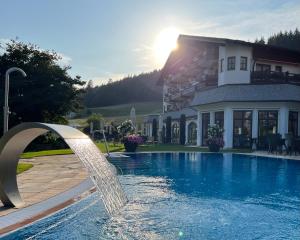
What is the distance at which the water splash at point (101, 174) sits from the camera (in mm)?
6496

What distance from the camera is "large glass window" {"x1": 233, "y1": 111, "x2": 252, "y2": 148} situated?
85.0 feet

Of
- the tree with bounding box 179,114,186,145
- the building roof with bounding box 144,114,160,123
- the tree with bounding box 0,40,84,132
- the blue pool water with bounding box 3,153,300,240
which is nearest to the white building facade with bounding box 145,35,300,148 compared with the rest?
the tree with bounding box 179,114,186,145

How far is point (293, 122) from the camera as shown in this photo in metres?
26.0

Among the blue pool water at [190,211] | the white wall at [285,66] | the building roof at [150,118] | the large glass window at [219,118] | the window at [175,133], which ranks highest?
the white wall at [285,66]

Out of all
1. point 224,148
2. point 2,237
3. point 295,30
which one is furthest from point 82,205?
point 295,30

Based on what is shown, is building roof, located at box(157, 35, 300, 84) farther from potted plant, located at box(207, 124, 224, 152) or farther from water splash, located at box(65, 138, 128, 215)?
water splash, located at box(65, 138, 128, 215)

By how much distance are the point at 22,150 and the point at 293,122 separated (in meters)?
22.9

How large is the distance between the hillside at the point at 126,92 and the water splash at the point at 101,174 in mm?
82963

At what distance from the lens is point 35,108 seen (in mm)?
28516

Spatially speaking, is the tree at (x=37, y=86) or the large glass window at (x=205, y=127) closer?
the tree at (x=37, y=86)

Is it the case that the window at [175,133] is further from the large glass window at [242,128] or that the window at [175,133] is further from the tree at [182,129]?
the large glass window at [242,128]

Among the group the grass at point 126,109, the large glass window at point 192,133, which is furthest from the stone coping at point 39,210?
the grass at point 126,109

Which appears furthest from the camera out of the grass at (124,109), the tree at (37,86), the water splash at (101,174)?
the grass at (124,109)

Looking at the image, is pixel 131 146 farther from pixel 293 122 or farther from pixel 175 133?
pixel 175 133
